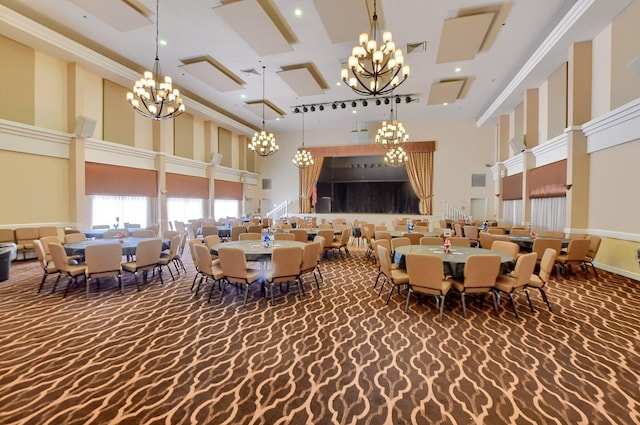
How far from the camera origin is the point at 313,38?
23.3 feet

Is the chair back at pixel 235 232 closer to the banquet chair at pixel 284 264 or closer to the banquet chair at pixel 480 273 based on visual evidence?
the banquet chair at pixel 284 264

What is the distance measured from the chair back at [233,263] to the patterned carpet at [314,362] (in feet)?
1.63

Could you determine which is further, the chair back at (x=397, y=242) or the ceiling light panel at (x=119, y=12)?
the ceiling light panel at (x=119, y=12)

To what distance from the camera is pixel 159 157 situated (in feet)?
33.8

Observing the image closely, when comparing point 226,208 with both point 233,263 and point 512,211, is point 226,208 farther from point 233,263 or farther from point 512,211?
point 512,211

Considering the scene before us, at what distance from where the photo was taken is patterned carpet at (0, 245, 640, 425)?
2.11 m

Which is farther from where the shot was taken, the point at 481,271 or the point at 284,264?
the point at 284,264

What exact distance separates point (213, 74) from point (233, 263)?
23.3ft

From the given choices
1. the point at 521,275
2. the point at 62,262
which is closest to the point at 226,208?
the point at 62,262

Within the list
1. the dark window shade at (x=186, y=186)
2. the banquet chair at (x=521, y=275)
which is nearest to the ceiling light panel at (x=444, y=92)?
the banquet chair at (x=521, y=275)

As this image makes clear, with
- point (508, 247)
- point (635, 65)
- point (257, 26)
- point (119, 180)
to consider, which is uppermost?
point (257, 26)

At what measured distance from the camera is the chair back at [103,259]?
170 inches

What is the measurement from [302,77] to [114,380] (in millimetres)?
8649

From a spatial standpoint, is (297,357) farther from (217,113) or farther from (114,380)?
(217,113)
